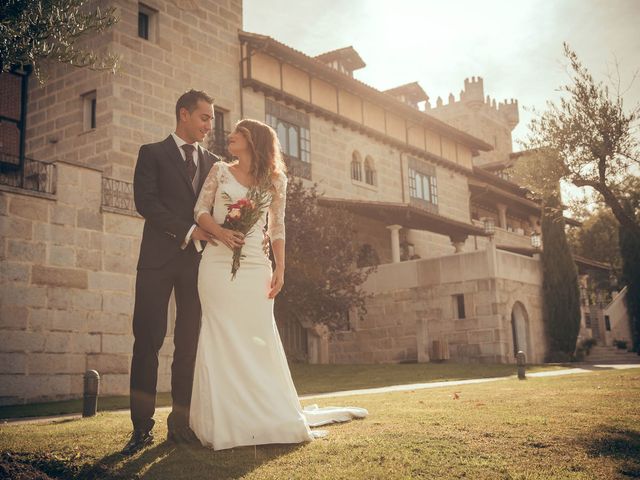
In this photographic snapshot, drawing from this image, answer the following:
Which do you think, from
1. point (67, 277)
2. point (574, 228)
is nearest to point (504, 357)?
point (67, 277)

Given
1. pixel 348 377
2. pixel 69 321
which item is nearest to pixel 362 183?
pixel 348 377

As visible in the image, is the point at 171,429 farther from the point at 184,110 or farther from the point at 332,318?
the point at 332,318

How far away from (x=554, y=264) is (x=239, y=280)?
21.3 m

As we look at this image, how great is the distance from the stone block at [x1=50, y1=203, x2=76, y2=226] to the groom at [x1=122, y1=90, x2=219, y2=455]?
853 centimetres

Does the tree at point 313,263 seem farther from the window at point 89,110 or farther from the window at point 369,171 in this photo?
the window at point 369,171

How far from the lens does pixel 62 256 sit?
1288 cm

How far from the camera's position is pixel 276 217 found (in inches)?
207

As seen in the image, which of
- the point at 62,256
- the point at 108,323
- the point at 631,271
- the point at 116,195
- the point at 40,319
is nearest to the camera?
the point at 40,319

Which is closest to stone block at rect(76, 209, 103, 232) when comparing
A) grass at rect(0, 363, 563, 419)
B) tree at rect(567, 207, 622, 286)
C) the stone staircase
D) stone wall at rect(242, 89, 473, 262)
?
grass at rect(0, 363, 563, 419)

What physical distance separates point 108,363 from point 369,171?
55.8ft

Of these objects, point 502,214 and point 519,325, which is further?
point 502,214

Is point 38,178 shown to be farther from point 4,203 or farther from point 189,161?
point 189,161

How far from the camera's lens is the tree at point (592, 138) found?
16188mm

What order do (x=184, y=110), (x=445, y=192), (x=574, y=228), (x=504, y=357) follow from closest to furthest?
(x=184, y=110)
(x=504, y=357)
(x=445, y=192)
(x=574, y=228)
